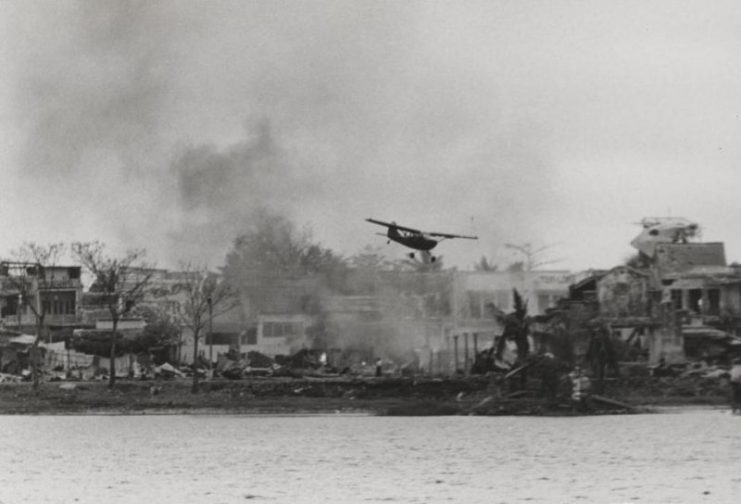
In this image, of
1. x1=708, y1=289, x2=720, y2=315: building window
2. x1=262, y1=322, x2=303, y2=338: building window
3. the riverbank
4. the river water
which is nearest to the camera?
the river water

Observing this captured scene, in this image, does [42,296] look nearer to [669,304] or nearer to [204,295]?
[204,295]

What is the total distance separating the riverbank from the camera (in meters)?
63.9

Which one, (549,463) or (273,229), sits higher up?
(273,229)

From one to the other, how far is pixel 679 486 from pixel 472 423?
2489 centimetres

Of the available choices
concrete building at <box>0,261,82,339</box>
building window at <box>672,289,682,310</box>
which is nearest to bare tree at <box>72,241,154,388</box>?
concrete building at <box>0,261,82,339</box>

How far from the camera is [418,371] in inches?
3223

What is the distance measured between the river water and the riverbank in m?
3.91

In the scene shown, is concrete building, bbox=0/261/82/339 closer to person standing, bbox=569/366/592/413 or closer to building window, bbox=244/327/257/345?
building window, bbox=244/327/257/345

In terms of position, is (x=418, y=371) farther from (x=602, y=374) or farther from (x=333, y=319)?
(x=602, y=374)

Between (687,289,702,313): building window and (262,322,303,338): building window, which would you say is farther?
(262,322,303,338): building window

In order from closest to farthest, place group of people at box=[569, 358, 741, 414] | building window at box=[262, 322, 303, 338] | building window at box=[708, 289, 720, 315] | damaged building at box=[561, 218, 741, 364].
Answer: group of people at box=[569, 358, 741, 414] → damaged building at box=[561, 218, 741, 364] → building window at box=[708, 289, 720, 315] → building window at box=[262, 322, 303, 338]

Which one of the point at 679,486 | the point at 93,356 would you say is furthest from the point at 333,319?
the point at 679,486

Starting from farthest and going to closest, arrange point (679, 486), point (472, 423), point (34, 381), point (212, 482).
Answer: point (34, 381) < point (472, 423) < point (212, 482) < point (679, 486)

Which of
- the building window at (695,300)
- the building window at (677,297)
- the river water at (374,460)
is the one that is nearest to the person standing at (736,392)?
the river water at (374,460)
